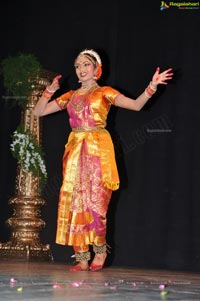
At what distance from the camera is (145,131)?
472 centimetres

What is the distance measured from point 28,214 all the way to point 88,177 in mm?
1227

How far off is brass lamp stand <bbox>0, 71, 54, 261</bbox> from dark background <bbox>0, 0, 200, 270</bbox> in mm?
210

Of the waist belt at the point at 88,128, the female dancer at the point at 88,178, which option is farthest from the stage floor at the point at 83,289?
the waist belt at the point at 88,128

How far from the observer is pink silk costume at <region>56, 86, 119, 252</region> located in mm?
3729

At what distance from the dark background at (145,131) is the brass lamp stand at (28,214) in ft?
0.69

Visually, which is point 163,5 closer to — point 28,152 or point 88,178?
point 28,152

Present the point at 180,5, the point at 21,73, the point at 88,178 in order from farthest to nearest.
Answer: the point at 21,73
the point at 180,5
the point at 88,178

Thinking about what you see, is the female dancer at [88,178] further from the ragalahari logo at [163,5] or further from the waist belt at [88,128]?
the ragalahari logo at [163,5]

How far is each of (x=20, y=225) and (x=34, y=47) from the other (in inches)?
62.6

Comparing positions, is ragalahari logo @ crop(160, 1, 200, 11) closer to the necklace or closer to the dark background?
the dark background

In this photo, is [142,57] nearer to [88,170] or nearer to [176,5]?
[176,5]

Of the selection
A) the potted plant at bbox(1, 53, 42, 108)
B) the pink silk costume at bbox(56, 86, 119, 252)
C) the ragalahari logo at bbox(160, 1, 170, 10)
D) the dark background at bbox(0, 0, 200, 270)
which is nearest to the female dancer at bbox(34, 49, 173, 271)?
the pink silk costume at bbox(56, 86, 119, 252)

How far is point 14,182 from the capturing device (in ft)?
17.4

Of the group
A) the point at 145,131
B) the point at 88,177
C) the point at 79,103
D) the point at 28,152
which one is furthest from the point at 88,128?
the point at 28,152
